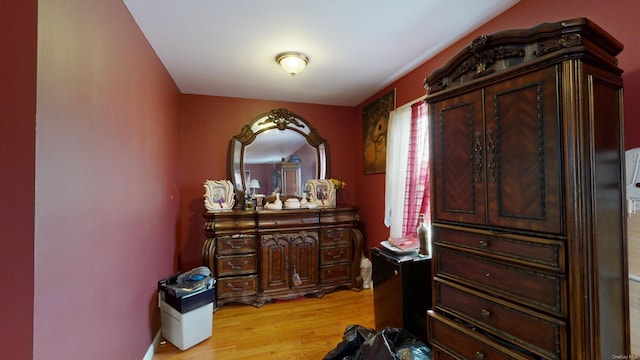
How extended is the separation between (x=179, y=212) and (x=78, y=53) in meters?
2.32

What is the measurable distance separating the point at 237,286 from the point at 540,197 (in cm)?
271

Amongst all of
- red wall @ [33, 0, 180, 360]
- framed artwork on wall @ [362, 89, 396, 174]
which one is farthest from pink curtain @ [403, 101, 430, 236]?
red wall @ [33, 0, 180, 360]

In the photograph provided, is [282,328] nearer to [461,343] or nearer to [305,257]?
[305,257]

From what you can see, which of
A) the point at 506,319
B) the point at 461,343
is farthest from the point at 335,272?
the point at 506,319

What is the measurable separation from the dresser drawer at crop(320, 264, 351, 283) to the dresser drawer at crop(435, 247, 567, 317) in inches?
71.3

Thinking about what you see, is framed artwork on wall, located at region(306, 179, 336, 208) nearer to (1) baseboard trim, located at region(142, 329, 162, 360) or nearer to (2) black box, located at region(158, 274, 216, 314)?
(2) black box, located at region(158, 274, 216, 314)

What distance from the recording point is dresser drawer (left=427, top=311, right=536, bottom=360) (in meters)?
1.19

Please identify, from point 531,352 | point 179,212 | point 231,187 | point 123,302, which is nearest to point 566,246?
point 531,352

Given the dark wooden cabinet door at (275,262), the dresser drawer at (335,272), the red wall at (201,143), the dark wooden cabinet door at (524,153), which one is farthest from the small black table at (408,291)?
the red wall at (201,143)

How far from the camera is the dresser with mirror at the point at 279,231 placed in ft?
9.36

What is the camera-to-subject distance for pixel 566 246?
1.00 m

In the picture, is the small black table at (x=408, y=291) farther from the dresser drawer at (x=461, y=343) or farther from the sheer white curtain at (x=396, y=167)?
the sheer white curtain at (x=396, y=167)

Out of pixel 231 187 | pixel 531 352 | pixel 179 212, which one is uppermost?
pixel 231 187

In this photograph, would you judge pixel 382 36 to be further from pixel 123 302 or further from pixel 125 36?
pixel 123 302
